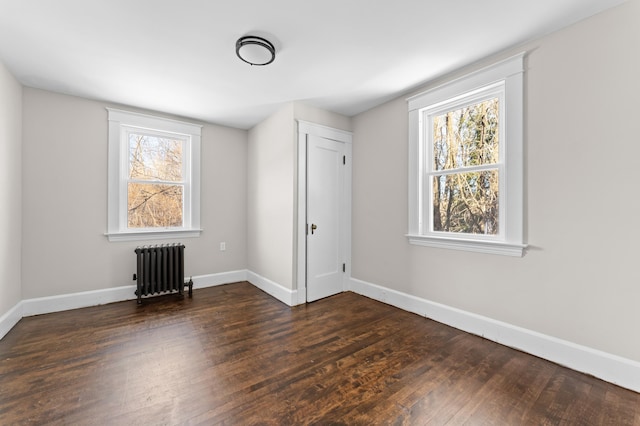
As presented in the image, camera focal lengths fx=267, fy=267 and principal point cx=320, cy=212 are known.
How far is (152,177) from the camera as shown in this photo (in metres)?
3.72

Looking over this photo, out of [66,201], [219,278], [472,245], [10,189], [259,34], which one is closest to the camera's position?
[259,34]

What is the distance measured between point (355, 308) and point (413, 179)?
5.41 feet

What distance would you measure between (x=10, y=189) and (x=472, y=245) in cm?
452

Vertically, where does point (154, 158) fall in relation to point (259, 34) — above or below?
below

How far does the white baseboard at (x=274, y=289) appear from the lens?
329 centimetres

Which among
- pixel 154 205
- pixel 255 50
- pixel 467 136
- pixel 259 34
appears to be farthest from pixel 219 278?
pixel 467 136

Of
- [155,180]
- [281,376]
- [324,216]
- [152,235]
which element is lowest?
[281,376]

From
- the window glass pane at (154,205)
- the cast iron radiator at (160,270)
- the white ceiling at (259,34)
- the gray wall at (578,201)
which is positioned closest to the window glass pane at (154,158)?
the window glass pane at (154,205)

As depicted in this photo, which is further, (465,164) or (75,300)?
(75,300)

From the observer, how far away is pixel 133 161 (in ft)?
11.8

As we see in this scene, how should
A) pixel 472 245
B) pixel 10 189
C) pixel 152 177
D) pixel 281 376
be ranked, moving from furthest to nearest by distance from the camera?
pixel 152 177 → pixel 10 189 → pixel 472 245 → pixel 281 376

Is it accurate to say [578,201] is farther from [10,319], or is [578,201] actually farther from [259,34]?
[10,319]

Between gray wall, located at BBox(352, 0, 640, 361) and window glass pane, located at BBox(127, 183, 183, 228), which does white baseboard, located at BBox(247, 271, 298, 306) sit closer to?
window glass pane, located at BBox(127, 183, 183, 228)

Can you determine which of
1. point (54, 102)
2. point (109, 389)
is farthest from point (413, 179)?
point (54, 102)
